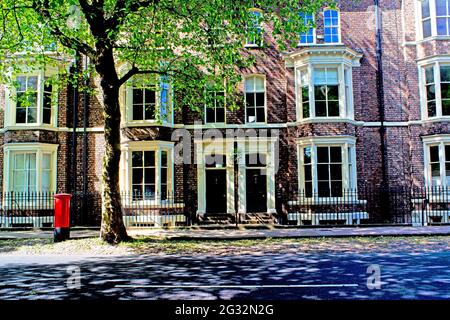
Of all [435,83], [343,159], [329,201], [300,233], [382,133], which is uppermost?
[435,83]

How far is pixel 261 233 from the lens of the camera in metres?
14.5

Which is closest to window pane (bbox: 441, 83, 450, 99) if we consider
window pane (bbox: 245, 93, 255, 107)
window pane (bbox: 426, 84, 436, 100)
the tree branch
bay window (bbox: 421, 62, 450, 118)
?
bay window (bbox: 421, 62, 450, 118)

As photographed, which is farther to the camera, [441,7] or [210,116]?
[210,116]

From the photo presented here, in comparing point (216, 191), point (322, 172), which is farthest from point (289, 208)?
point (216, 191)

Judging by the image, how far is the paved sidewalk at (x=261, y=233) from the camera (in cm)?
1366

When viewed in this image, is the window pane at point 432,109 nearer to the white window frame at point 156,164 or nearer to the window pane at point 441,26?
the window pane at point 441,26

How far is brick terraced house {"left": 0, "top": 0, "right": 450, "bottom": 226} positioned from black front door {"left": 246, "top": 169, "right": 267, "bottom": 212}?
5 centimetres

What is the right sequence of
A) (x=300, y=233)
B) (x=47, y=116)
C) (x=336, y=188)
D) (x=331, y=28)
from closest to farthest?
(x=300, y=233), (x=336, y=188), (x=47, y=116), (x=331, y=28)

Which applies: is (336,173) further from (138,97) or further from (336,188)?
(138,97)

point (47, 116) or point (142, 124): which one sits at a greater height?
point (47, 116)

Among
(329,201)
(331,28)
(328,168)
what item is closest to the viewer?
(329,201)

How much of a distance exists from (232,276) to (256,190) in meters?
11.6

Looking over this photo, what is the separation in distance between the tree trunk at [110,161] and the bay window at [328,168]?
9.10m

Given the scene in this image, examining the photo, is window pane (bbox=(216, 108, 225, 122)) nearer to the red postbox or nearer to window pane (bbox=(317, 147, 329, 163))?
window pane (bbox=(317, 147, 329, 163))
